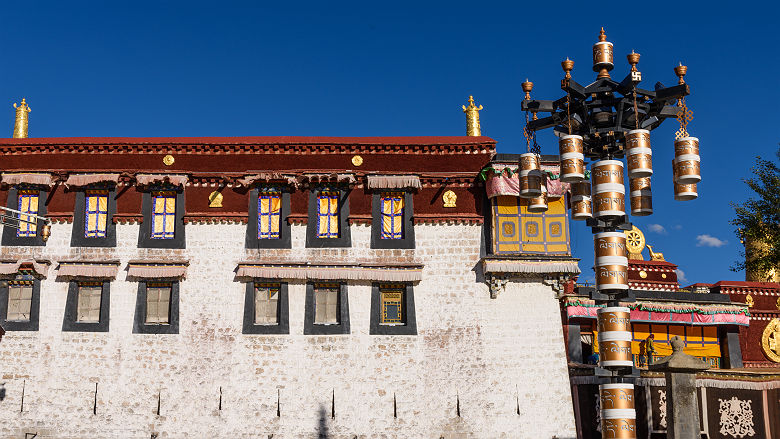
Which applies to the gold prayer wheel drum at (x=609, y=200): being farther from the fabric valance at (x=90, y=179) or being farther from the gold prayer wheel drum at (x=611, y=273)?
the fabric valance at (x=90, y=179)

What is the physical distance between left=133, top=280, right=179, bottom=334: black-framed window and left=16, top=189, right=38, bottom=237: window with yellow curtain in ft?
12.1

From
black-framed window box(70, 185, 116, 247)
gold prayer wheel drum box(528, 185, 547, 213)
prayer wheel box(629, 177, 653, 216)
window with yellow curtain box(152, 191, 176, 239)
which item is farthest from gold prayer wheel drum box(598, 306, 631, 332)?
black-framed window box(70, 185, 116, 247)

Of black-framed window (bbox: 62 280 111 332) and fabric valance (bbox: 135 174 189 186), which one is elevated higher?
fabric valance (bbox: 135 174 189 186)

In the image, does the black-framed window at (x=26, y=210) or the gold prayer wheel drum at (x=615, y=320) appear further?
the black-framed window at (x=26, y=210)

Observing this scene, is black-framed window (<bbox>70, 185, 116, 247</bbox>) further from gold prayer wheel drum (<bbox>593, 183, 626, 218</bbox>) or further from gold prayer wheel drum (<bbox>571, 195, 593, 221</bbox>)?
gold prayer wheel drum (<bbox>593, 183, 626, 218</bbox>)

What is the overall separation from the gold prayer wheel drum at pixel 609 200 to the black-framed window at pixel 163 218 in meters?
12.7

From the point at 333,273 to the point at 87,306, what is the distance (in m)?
7.07

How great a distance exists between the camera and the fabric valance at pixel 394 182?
23641 millimetres

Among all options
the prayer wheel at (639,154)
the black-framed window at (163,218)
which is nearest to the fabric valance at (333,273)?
the black-framed window at (163,218)

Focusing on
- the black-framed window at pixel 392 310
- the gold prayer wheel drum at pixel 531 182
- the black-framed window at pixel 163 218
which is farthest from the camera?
the black-framed window at pixel 163 218

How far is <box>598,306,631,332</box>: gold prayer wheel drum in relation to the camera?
1524cm

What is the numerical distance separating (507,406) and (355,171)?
7.86m

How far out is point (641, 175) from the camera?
15.5 m

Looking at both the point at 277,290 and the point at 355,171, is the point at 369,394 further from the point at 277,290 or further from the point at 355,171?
the point at 355,171
